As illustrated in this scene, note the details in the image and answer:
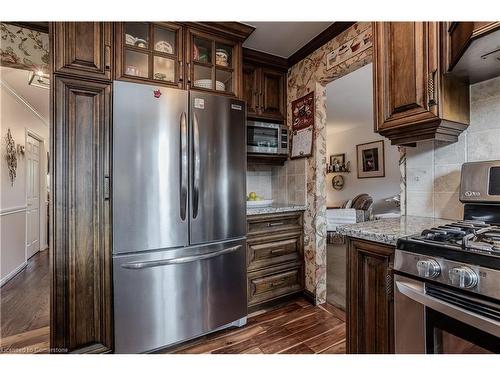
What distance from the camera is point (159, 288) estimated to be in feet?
4.93

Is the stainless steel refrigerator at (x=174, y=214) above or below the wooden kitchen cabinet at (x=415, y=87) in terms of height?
below

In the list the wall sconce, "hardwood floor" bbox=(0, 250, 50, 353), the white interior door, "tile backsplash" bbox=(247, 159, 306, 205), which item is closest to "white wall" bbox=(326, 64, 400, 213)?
"tile backsplash" bbox=(247, 159, 306, 205)

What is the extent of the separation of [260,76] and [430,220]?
6.31 feet

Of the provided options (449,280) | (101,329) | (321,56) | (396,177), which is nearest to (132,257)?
(101,329)

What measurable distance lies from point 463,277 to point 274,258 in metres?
1.54

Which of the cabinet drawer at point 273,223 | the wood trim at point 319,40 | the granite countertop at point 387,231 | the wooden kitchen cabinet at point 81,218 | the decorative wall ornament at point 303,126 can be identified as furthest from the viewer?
the decorative wall ornament at point 303,126

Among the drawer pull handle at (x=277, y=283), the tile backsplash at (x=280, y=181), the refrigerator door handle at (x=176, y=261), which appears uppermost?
the tile backsplash at (x=280, y=181)

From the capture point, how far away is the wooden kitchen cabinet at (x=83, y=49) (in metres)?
1.34

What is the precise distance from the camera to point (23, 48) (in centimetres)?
161

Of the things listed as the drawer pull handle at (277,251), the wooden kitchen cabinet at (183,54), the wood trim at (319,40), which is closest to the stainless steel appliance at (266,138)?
the wooden kitchen cabinet at (183,54)

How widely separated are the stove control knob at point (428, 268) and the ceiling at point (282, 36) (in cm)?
193

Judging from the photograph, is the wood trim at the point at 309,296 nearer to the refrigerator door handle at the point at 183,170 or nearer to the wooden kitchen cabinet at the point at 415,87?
the refrigerator door handle at the point at 183,170

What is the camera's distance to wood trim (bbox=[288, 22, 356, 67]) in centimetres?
191

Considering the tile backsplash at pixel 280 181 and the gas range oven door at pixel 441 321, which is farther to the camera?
the tile backsplash at pixel 280 181
